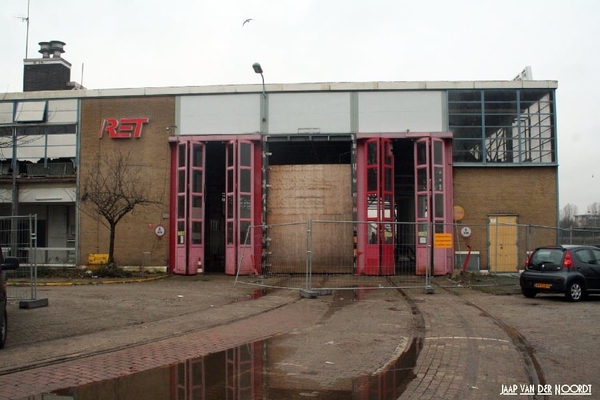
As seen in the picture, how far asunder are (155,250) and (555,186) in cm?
1799

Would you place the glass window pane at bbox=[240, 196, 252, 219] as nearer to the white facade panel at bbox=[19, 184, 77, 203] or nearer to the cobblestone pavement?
the cobblestone pavement

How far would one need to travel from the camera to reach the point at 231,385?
6113 millimetres

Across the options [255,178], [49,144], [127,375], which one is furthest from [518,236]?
[49,144]

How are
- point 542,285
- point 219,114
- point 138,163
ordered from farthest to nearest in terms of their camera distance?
point 138,163 < point 219,114 < point 542,285

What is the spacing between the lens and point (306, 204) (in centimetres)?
2312

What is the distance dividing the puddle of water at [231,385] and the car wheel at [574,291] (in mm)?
8196

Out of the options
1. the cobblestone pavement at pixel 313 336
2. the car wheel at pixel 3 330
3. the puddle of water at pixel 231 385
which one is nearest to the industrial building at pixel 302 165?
the cobblestone pavement at pixel 313 336

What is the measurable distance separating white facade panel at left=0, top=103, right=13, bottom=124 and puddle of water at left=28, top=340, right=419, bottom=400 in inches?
899

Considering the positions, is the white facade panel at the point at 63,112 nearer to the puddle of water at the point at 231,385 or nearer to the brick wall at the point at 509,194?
the brick wall at the point at 509,194

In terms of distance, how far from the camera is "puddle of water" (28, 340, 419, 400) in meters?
5.66

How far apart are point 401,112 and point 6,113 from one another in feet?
62.1

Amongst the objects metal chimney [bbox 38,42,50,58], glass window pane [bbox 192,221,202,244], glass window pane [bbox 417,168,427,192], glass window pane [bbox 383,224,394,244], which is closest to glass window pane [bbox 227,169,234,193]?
glass window pane [bbox 192,221,202,244]

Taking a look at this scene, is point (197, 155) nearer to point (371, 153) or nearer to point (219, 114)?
point (219, 114)

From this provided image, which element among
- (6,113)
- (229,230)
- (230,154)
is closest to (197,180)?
(230,154)
